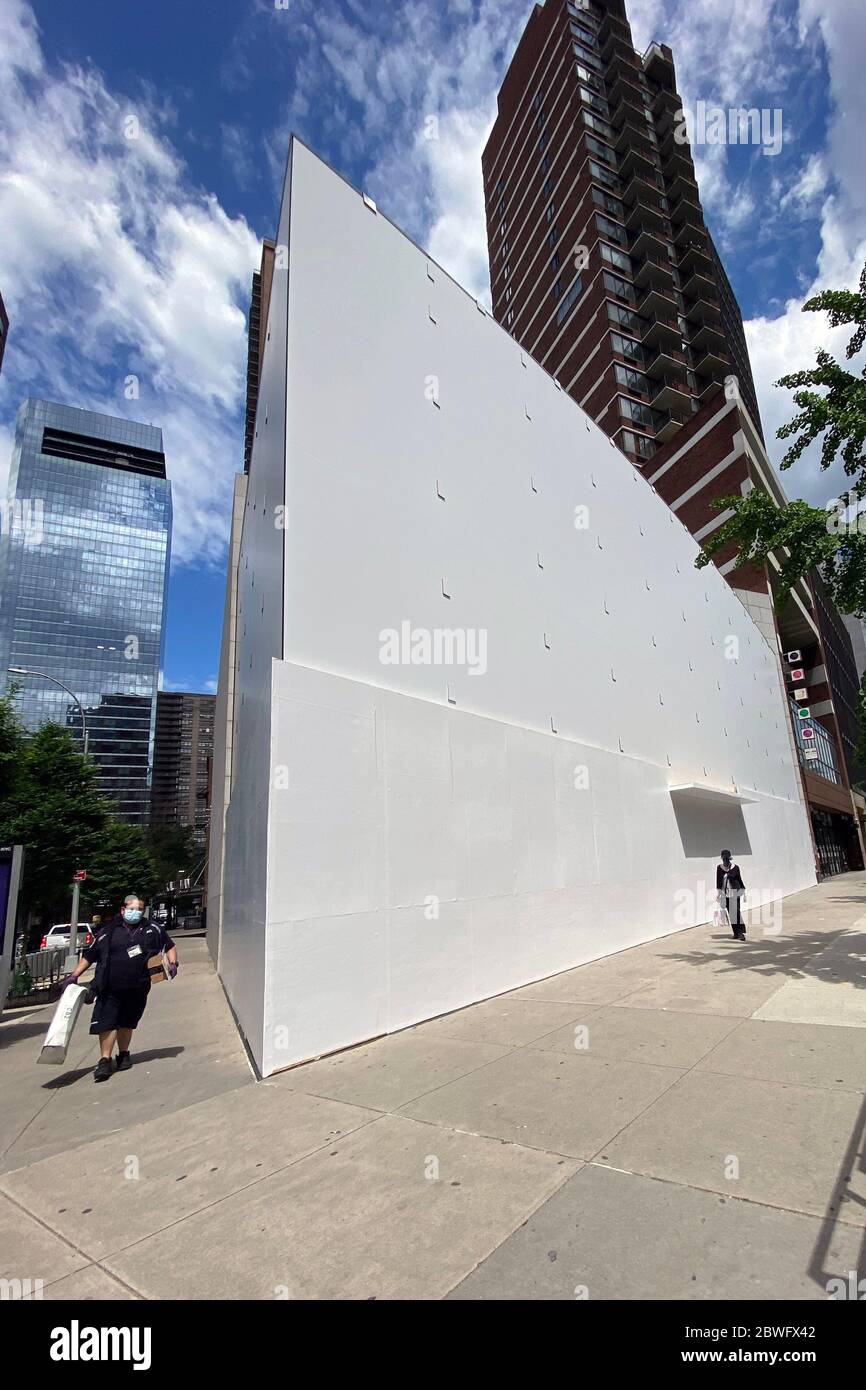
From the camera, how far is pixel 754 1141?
12.4 ft

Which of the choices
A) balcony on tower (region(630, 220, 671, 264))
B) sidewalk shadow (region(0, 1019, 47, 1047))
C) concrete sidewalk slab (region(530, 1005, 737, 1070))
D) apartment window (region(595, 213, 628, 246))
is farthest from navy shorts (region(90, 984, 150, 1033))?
balcony on tower (region(630, 220, 671, 264))

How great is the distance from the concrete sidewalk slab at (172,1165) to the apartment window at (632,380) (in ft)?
178

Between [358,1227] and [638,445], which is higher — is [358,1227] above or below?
below

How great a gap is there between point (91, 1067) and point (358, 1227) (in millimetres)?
5484

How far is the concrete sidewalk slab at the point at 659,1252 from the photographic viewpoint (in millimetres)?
2545

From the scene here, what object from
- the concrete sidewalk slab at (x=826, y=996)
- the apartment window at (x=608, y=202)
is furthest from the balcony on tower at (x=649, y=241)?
the concrete sidewalk slab at (x=826, y=996)

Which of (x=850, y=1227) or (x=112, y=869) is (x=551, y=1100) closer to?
(x=850, y=1227)

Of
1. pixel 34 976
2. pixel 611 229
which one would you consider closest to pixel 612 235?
pixel 611 229

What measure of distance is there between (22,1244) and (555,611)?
447 inches

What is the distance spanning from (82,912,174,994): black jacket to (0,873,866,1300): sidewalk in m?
0.96

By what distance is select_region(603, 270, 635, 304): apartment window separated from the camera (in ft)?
168

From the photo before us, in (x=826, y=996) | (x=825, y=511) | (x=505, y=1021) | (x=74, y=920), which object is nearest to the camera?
(x=826, y=996)

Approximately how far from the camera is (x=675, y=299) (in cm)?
5253

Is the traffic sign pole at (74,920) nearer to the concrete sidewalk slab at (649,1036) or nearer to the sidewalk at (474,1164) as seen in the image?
the sidewalk at (474,1164)
